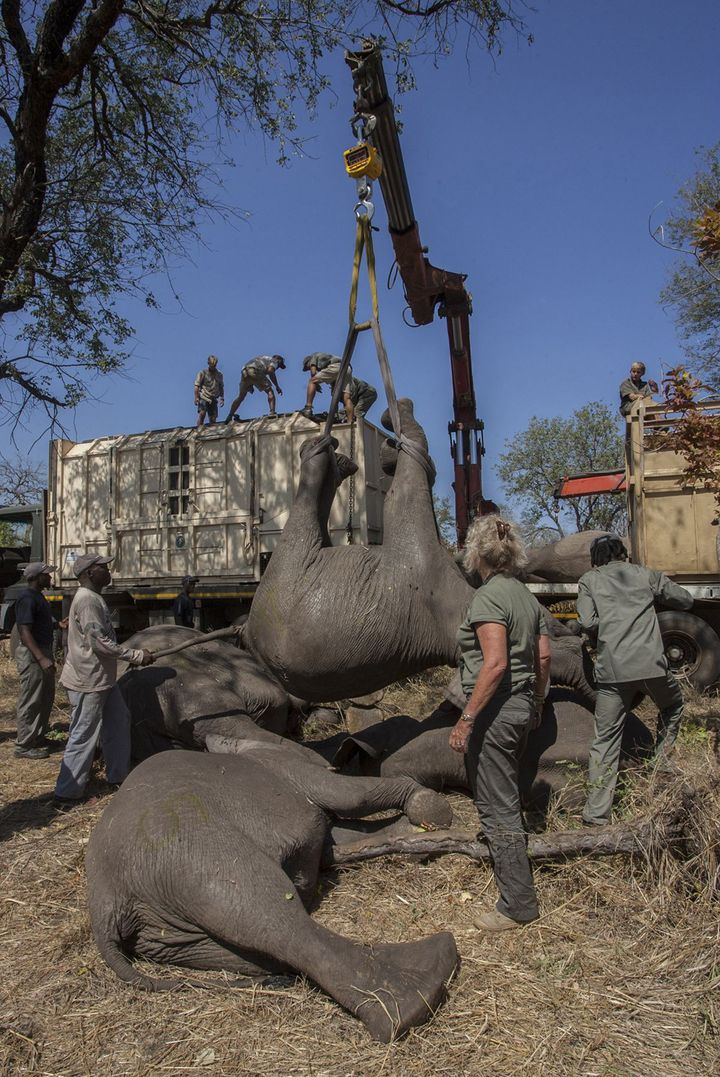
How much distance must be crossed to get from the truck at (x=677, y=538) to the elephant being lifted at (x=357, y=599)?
4705mm

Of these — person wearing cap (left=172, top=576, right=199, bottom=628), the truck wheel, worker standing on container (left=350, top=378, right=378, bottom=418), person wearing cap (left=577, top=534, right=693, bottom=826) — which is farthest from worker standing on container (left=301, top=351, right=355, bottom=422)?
person wearing cap (left=577, top=534, right=693, bottom=826)

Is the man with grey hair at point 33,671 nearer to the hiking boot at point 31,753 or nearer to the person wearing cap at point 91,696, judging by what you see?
the hiking boot at point 31,753

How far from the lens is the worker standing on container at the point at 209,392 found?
12266 mm

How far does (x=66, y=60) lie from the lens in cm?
688

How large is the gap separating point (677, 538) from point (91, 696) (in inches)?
259

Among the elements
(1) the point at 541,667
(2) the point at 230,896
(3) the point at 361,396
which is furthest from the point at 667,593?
(3) the point at 361,396

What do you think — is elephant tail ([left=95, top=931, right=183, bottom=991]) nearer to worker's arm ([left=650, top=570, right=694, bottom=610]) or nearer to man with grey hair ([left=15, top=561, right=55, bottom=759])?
worker's arm ([left=650, top=570, right=694, bottom=610])

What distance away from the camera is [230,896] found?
2.72 m

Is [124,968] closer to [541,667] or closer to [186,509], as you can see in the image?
[541,667]

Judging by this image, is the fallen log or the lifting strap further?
the lifting strap

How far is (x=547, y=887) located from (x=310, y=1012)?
1348 millimetres

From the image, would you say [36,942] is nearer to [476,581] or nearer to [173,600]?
[476,581]

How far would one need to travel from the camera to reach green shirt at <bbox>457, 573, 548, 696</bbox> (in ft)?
10.8

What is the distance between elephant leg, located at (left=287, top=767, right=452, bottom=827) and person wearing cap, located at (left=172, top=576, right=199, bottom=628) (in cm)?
671
